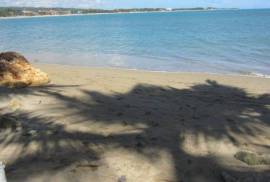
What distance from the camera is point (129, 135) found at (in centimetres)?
525

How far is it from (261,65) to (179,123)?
11.2 m

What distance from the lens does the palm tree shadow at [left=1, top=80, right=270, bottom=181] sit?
438cm

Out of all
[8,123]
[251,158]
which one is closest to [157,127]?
[251,158]

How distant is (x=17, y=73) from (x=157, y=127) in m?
4.23

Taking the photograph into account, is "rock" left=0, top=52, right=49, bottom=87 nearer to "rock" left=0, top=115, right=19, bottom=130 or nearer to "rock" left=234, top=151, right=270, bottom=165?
"rock" left=0, top=115, right=19, bottom=130

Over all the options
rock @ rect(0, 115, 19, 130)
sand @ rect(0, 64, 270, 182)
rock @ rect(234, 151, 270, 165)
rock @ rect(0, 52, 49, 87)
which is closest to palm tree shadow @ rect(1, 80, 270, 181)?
sand @ rect(0, 64, 270, 182)

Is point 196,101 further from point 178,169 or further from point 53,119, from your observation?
point 178,169

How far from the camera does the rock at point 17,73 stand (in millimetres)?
8570

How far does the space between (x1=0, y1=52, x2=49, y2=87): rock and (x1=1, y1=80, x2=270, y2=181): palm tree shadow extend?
785mm

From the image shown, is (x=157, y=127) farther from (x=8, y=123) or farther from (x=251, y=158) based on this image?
(x=8, y=123)

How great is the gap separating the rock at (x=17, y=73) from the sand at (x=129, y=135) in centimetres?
47

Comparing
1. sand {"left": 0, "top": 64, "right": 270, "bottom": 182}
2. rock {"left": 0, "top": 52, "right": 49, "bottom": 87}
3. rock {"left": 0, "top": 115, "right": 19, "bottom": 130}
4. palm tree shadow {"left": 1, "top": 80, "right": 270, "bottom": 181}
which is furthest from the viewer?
rock {"left": 0, "top": 52, "right": 49, "bottom": 87}

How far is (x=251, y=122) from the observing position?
6.17 metres

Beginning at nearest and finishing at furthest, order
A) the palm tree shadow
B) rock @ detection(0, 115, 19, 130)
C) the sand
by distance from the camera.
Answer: the sand
the palm tree shadow
rock @ detection(0, 115, 19, 130)
